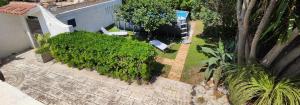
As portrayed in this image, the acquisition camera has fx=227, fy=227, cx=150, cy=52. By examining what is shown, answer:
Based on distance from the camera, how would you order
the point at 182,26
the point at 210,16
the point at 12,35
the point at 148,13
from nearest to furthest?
the point at 12,35 → the point at 210,16 → the point at 148,13 → the point at 182,26

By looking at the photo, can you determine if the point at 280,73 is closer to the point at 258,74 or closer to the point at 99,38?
the point at 258,74

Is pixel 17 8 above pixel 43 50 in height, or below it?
above

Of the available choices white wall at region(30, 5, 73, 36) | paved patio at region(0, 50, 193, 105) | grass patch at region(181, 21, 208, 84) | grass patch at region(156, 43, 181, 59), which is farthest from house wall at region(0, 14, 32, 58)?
grass patch at region(181, 21, 208, 84)

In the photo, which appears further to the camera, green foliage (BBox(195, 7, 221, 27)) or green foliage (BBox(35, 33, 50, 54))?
green foliage (BBox(195, 7, 221, 27))

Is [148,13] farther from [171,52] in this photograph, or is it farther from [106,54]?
[106,54]

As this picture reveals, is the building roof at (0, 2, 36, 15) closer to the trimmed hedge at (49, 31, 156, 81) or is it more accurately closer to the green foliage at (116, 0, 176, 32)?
the trimmed hedge at (49, 31, 156, 81)

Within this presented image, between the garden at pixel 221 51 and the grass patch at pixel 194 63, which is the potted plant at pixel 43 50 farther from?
the grass patch at pixel 194 63

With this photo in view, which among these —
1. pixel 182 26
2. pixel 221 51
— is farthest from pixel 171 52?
pixel 221 51

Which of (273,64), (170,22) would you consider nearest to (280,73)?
(273,64)
